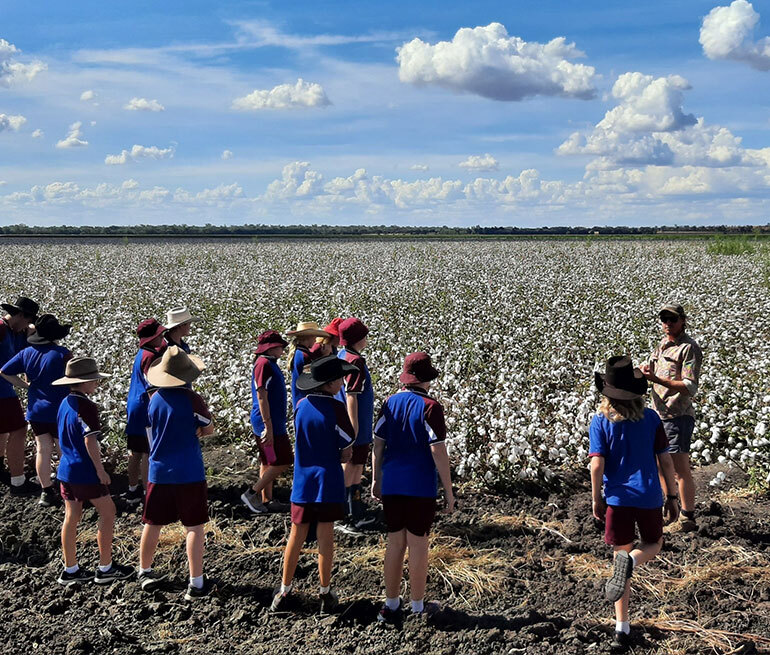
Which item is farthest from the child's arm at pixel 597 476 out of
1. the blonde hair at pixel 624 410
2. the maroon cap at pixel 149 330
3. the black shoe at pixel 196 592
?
the maroon cap at pixel 149 330

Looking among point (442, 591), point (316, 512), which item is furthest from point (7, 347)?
point (442, 591)

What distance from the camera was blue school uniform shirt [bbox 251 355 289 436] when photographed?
6.54 m

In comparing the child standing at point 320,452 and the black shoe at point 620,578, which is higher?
the child standing at point 320,452

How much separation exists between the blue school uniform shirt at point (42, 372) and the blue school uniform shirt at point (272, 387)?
2.03m

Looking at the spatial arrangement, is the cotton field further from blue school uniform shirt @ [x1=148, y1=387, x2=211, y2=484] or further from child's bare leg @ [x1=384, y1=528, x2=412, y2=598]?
blue school uniform shirt @ [x1=148, y1=387, x2=211, y2=484]

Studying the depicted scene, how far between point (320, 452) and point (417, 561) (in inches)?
39.6

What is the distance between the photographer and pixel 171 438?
5.29m

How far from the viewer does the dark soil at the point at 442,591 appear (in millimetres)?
4910

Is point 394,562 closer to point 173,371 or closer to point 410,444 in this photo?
point 410,444

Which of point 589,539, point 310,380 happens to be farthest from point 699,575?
point 310,380

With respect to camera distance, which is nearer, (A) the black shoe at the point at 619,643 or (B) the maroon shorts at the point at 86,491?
(A) the black shoe at the point at 619,643

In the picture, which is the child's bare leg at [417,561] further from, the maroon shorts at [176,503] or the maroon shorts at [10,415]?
the maroon shorts at [10,415]

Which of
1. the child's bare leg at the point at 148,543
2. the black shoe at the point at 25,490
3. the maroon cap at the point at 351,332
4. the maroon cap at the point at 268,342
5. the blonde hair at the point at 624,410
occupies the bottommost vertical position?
the black shoe at the point at 25,490

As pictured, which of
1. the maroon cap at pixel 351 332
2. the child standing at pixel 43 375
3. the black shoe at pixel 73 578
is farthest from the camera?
the child standing at pixel 43 375
